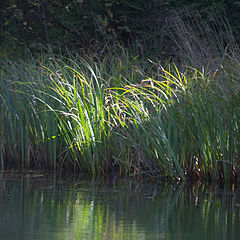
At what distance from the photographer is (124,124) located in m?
6.86

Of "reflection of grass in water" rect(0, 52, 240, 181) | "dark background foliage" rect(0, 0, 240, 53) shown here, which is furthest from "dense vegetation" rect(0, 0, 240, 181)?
"dark background foliage" rect(0, 0, 240, 53)

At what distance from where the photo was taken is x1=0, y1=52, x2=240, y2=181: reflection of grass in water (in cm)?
645

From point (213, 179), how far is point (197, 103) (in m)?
0.80

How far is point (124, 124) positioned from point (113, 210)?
1760mm

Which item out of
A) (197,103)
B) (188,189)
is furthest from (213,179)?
(197,103)

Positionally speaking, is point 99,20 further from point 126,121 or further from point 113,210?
point 113,210

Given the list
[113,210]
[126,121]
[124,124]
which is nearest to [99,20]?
[126,121]

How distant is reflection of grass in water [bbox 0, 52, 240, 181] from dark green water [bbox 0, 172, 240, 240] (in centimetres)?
34

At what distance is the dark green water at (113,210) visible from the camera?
449 centimetres

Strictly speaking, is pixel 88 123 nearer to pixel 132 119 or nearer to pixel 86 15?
pixel 132 119

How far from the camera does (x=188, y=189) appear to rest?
6277 mm

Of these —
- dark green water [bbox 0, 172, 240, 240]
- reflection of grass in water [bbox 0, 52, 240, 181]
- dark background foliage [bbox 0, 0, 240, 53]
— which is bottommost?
dark green water [bbox 0, 172, 240, 240]

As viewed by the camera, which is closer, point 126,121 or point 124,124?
point 124,124

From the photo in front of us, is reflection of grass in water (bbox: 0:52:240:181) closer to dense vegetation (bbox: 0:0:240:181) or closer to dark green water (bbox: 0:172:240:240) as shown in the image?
dense vegetation (bbox: 0:0:240:181)
